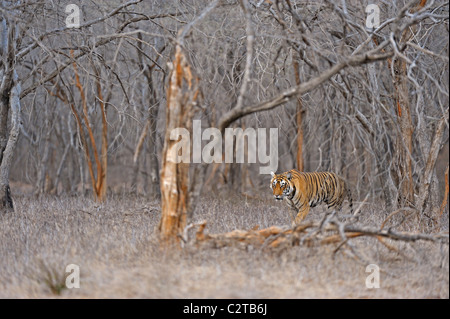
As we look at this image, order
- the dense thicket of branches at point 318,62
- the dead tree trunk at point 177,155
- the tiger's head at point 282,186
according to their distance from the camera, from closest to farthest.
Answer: the dead tree trunk at point 177,155 < the dense thicket of branches at point 318,62 < the tiger's head at point 282,186

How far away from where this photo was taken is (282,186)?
9414 mm

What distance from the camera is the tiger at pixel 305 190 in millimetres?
9451

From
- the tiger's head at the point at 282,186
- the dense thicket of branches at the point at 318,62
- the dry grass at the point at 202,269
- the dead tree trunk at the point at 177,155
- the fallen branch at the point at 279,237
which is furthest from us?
the tiger's head at the point at 282,186

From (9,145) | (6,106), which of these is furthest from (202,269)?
(6,106)

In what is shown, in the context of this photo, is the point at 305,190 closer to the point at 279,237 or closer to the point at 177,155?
the point at 279,237

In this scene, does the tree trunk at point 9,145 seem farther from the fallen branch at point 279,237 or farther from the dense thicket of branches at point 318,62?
the fallen branch at point 279,237

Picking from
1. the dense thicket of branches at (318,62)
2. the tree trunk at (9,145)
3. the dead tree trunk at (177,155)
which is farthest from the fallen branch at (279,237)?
the tree trunk at (9,145)

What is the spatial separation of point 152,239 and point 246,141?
11085mm

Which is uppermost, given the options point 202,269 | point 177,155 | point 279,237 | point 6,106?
point 6,106

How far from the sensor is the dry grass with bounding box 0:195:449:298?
17.1 ft

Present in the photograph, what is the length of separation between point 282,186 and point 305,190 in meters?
0.56

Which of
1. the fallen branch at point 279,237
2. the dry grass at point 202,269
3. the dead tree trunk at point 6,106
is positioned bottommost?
the dry grass at point 202,269

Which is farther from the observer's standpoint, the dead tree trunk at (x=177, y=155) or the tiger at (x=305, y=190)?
the tiger at (x=305, y=190)

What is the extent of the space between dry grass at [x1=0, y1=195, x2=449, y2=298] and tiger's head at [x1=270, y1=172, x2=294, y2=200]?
2.27 m
